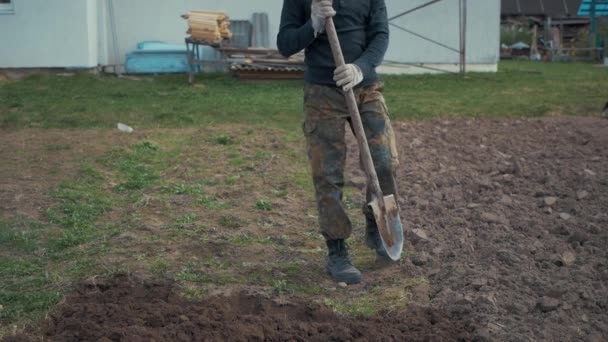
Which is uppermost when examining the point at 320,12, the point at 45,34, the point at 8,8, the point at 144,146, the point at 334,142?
the point at 8,8

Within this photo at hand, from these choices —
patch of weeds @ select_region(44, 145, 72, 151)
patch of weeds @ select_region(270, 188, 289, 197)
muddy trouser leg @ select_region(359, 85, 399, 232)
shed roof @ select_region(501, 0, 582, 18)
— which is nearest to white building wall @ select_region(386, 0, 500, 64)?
patch of weeds @ select_region(44, 145, 72, 151)

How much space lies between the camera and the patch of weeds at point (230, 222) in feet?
20.8

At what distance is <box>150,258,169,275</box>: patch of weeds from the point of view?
16.8 ft

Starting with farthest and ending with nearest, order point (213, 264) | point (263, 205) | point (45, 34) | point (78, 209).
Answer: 1. point (45, 34)
2. point (263, 205)
3. point (78, 209)
4. point (213, 264)

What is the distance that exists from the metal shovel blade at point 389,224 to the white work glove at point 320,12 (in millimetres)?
1134

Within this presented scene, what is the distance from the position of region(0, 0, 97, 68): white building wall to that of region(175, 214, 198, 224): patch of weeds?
11234mm

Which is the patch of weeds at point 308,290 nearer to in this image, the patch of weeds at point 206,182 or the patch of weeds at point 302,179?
the patch of weeds at point 302,179

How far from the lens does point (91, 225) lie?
6281mm

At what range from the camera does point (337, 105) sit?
16.5 ft

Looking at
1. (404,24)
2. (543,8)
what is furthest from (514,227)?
(543,8)

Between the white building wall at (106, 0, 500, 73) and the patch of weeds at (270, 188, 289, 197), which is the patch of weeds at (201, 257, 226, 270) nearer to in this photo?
the patch of weeds at (270, 188, 289, 197)

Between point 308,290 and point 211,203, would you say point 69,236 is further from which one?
point 308,290

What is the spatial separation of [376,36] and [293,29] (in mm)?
524

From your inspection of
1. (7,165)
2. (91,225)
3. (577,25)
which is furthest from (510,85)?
(577,25)
